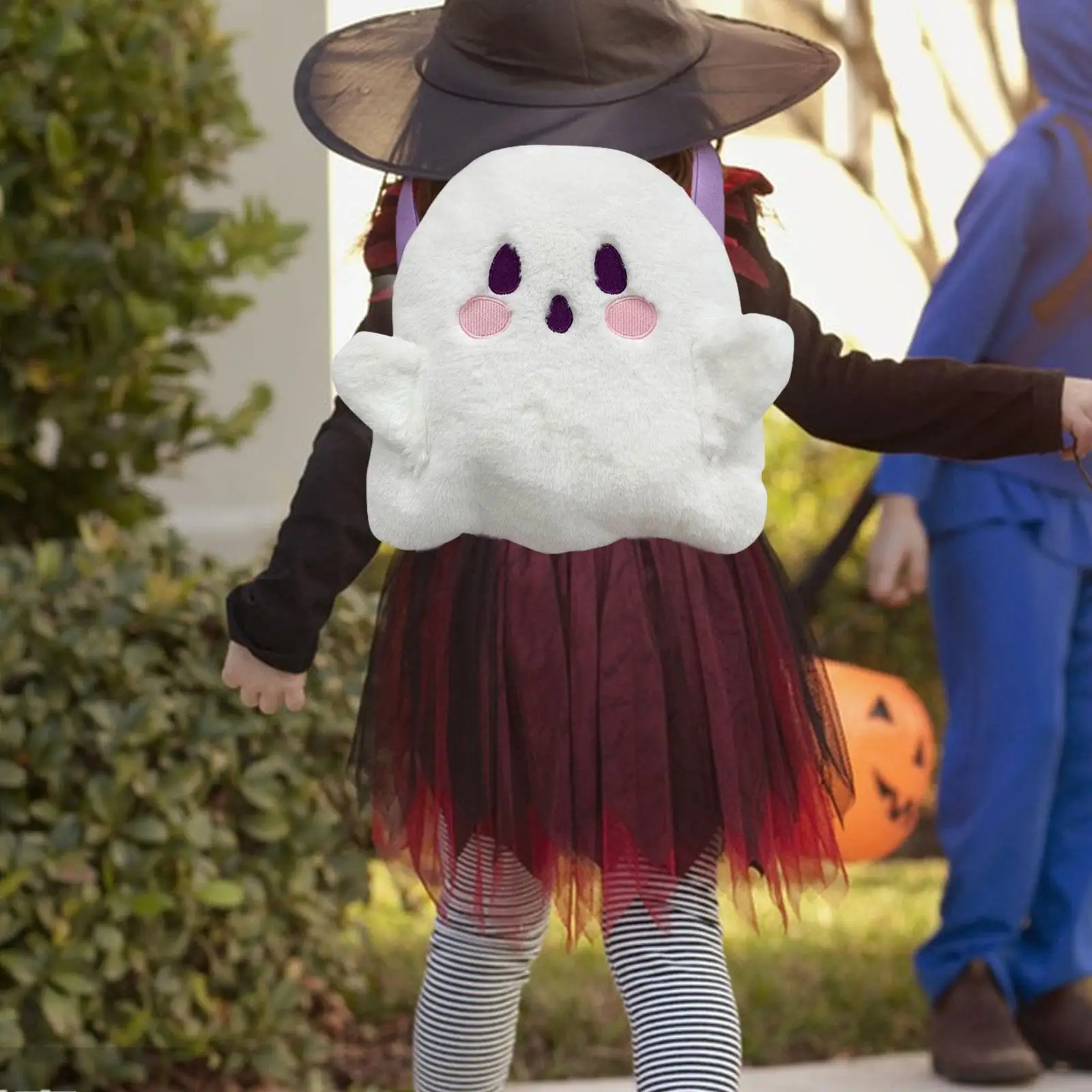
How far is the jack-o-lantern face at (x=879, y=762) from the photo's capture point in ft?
15.1

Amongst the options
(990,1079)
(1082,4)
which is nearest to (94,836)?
(990,1079)

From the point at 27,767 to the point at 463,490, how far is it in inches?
55.7

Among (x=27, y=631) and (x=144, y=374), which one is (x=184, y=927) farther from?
(x=144, y=374)

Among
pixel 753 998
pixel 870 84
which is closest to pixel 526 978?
pixel 753 998

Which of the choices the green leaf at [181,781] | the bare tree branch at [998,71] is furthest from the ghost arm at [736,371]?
the bare tree branch at [998,71]

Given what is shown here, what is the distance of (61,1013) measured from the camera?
3.26m

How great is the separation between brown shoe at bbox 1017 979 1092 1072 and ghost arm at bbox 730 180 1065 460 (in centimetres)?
154

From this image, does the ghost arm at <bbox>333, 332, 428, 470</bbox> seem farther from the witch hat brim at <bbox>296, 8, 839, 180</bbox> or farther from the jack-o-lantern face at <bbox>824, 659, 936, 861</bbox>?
the jack-o-lantern face at <bbox>824, 659, 936, 861</bbox>

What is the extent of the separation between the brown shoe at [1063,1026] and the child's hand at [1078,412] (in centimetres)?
152

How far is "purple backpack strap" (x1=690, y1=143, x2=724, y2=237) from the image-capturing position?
2332 millimetres

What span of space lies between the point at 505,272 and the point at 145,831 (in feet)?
4.85

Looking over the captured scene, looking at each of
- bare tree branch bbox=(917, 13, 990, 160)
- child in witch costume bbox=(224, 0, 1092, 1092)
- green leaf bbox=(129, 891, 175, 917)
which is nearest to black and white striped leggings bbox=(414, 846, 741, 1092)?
child in witch costume bbox=(224, 0, 1092, 1092)

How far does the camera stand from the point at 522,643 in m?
2.37

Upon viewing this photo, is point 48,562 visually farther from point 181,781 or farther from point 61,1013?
point 61,1013
